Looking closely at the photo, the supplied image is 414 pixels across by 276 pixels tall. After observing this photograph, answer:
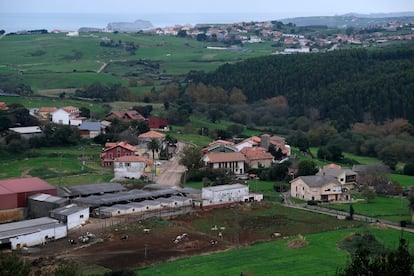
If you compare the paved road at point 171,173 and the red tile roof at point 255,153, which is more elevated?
the red tile roof at point 255,153

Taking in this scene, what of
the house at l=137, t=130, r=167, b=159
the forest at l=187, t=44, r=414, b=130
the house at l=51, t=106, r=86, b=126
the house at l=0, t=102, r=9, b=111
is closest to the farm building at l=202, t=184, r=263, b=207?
the house at l=137, t=130, r=167, b=159

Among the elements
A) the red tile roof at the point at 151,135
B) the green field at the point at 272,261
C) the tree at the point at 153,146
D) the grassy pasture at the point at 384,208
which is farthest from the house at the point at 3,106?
the green field at the point at 272,261

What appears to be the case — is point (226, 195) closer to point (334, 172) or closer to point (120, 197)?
point (120, 197)

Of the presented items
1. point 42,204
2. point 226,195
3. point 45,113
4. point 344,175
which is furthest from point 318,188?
point 45,113

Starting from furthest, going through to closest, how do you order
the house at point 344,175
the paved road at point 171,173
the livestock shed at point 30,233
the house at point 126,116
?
the house at point 126,116, the paved road at point 171,173, the house at point 344,175, the livestock shed at point 30,233

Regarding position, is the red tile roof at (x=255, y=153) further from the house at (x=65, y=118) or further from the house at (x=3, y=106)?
the house at (x=3, y=106)

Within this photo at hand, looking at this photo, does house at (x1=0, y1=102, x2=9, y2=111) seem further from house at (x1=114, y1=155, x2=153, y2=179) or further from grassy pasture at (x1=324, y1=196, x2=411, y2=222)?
grassy pasture at (x1=324, y1=196, x2=411, y2=222)
